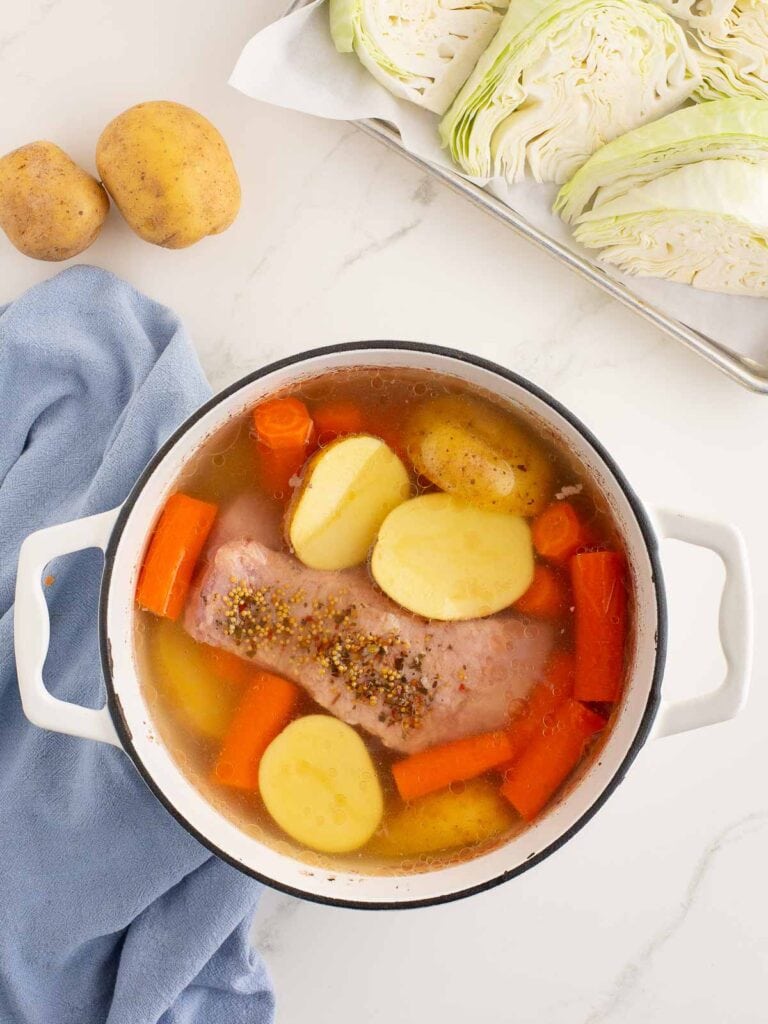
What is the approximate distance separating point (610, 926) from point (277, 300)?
76 centimetres

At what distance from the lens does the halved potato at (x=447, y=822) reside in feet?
2.95

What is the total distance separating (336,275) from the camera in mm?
1020

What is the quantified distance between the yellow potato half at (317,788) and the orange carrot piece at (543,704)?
14 centimetres

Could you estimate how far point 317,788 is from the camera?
89 cm

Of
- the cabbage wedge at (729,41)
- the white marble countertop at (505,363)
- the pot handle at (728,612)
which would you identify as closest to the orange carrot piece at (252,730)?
the white marble countertop at (505,363)

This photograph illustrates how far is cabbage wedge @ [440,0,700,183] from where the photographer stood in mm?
890

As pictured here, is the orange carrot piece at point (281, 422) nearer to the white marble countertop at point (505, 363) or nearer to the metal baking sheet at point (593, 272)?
the white marble countertop at point (505, 363)

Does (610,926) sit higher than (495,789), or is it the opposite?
(495,789)

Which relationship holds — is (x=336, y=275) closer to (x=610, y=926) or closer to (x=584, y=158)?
(x=584, y=158)

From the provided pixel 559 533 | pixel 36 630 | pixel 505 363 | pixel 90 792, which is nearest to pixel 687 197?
pixel 505 363

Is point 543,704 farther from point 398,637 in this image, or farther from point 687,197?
point 687,197

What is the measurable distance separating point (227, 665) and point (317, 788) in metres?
0.14

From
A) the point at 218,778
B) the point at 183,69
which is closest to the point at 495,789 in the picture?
the point at 218,778

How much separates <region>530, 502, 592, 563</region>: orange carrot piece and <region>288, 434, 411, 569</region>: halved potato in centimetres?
13
